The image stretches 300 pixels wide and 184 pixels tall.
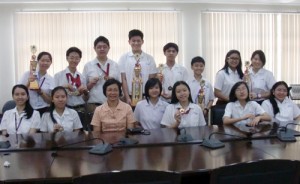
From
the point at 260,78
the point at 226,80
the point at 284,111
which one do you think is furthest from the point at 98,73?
the point at 284,111

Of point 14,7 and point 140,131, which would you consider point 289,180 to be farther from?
Answer: point 14,7

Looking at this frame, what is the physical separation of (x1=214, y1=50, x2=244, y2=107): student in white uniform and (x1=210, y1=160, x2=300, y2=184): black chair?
245cm

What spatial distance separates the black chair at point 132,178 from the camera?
125 cm

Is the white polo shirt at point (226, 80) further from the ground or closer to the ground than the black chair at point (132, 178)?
further from the ground

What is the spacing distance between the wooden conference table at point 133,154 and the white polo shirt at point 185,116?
427 mm

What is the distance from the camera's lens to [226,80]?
3871mm

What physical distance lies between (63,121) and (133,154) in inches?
49.3

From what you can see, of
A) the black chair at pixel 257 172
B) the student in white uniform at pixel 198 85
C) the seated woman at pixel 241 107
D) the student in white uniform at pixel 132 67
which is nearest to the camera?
the black chair at pixel 257 172

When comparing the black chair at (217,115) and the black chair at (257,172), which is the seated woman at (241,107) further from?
the black chair at (257,172)

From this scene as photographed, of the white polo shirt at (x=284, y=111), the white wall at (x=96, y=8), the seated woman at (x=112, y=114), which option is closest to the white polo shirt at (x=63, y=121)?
the seated woman at (x=112, y=114)

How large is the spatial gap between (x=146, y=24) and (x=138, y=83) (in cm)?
259

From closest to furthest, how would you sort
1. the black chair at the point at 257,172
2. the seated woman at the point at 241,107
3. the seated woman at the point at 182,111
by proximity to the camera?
the black chair at the point at 257,172 → the seated woman at the point at 182,111 → the seated woman at the point at 241,107

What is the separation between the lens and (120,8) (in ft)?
18.9

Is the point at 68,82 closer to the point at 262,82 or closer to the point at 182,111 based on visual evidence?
the point at 182,111
